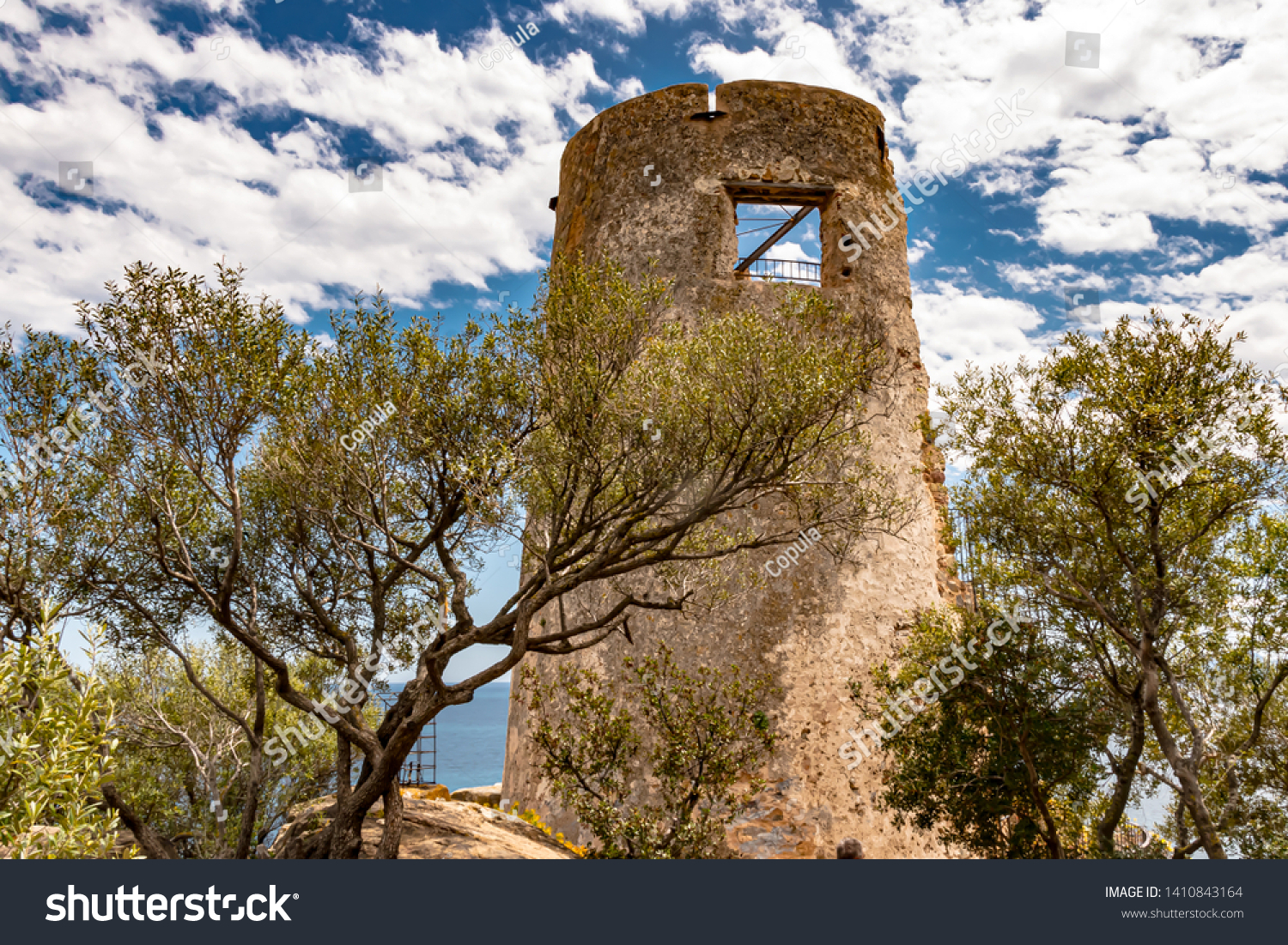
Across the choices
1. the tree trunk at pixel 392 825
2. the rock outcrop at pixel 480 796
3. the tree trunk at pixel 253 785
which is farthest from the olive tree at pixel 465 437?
the rock outcrop at pixel 480 796

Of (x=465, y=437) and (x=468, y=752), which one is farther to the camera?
(x=468, y=752)

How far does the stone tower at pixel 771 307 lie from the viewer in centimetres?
995

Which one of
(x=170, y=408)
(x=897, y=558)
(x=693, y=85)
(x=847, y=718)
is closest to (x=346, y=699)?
(x=170, y=408)

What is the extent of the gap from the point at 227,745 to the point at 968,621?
37.5ft

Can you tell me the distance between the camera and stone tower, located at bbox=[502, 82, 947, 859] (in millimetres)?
9953

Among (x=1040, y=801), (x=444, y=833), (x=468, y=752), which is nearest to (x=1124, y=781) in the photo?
(x=1040, y=801)

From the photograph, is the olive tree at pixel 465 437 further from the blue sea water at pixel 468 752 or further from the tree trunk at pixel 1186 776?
the blue sea water at pixel 468 752

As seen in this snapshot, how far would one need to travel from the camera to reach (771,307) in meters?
11.5

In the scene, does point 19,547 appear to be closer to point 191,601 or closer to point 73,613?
point 73,613

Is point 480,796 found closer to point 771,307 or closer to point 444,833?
point 444,833

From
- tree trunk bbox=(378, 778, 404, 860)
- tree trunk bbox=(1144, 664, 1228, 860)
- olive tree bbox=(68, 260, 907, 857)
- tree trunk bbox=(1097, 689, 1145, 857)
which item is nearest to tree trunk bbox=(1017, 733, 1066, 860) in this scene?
tree trunk bbox=(1097, 689, 1145, 857)

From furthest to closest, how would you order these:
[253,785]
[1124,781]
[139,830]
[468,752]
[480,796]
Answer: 1. [468,752]
2. [480,796]
3. [253,785]
4. [139,830]
5. [1124,781]

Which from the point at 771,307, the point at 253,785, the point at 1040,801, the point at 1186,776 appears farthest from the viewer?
the point at 771,307

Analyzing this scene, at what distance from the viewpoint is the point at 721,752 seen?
27.6ft
